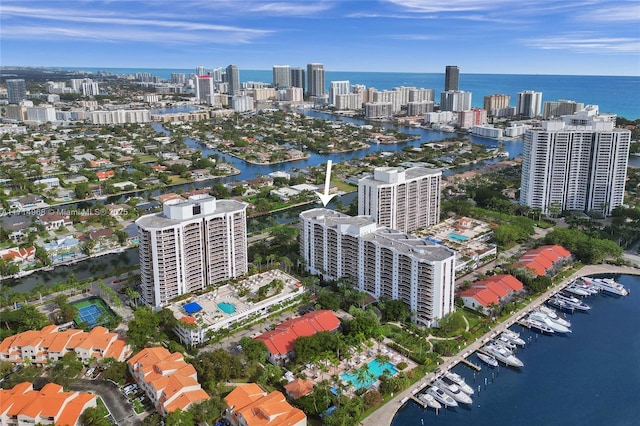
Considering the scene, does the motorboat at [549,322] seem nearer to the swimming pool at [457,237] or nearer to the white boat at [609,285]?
the white boat at [609,285]

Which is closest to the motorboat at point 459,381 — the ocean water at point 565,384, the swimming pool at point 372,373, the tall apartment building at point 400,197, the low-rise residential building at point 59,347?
the ocean water at point 565,384

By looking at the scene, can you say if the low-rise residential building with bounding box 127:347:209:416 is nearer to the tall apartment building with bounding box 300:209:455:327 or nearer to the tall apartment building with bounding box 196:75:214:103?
the tall apartment building with bounding box 300:209:455:327

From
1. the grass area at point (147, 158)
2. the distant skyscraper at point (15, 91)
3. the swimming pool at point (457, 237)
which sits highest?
the distant skyscraper at point (15, 91)

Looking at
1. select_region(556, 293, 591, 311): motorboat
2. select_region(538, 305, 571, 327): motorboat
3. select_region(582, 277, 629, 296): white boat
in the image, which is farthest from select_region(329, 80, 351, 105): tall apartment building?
select_region(538, 305, 571, 327): motorboat

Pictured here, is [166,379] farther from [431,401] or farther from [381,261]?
[381,261]

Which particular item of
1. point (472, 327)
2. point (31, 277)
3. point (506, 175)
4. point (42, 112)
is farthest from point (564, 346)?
point (42, 112)

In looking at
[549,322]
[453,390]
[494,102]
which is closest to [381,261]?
[453,390]
